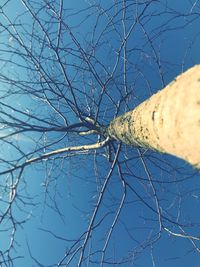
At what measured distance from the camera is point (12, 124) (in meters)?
2.65

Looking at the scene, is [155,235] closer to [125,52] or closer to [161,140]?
[125,52]

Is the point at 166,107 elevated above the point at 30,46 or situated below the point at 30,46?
below

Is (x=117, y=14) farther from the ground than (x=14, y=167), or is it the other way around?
(x=117, y=14)

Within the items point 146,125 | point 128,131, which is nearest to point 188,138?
point 146,125

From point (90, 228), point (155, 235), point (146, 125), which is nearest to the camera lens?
point (146, 125)

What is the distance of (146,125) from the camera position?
1841 mm

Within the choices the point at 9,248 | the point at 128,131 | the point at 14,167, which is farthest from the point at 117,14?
the point at 9,248

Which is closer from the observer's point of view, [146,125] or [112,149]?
[146,125]

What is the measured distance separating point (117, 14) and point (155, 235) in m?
1.76

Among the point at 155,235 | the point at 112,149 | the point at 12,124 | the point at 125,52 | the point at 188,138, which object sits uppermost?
the point at 125,52

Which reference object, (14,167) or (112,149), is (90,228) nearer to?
(14,167)

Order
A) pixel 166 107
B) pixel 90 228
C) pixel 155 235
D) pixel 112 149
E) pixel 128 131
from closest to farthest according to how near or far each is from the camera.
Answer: pixel 166 107
pixel 128 131
pixel 90 228
pixel 155 235
pixel 112 149

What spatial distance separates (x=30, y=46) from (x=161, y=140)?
175 cm

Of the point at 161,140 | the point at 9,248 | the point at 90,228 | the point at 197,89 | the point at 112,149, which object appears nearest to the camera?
the point at 197,89
